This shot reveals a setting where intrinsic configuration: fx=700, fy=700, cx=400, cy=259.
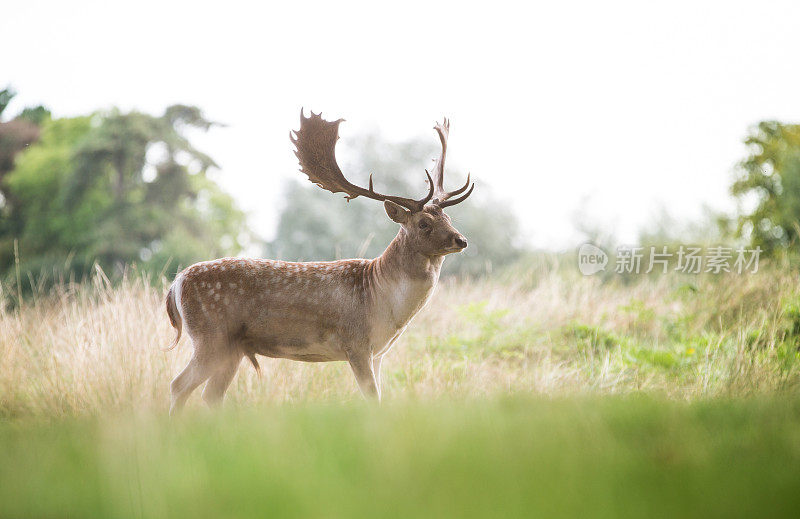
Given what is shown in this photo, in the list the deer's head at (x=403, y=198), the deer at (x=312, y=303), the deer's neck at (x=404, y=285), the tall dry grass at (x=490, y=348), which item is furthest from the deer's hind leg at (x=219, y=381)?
the deer's head at (x=403, y=198)

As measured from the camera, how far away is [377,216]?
19734mm

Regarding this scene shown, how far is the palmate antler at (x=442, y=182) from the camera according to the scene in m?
4.25

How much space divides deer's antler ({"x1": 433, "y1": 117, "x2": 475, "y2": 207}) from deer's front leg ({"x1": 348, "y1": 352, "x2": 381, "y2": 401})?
103 centimetres

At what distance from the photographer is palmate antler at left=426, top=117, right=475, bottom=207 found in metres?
4.25

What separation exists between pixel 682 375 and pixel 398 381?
2383mm

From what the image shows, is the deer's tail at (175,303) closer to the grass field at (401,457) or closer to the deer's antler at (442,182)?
the grass field at (401,457)

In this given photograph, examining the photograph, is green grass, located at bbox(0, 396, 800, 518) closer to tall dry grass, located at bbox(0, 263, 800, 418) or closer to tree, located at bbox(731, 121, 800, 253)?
tall dry grass, located at bbox(0, 263, 800, 418)

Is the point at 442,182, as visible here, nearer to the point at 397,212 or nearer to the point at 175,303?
the point at 397,212

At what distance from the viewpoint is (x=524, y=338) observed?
7617 mm

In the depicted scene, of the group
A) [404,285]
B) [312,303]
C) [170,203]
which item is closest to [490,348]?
[404,285]

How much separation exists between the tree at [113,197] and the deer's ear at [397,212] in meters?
12.8

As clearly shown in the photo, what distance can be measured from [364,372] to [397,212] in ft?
3.12

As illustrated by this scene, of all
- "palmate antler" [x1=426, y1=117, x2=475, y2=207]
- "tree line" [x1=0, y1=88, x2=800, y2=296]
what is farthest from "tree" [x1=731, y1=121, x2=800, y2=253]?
"palmate antler" [x1=426, y1=117, x2=475, y2=207]

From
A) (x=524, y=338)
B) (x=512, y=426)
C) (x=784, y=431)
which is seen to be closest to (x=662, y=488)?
(x=512, y=426)
